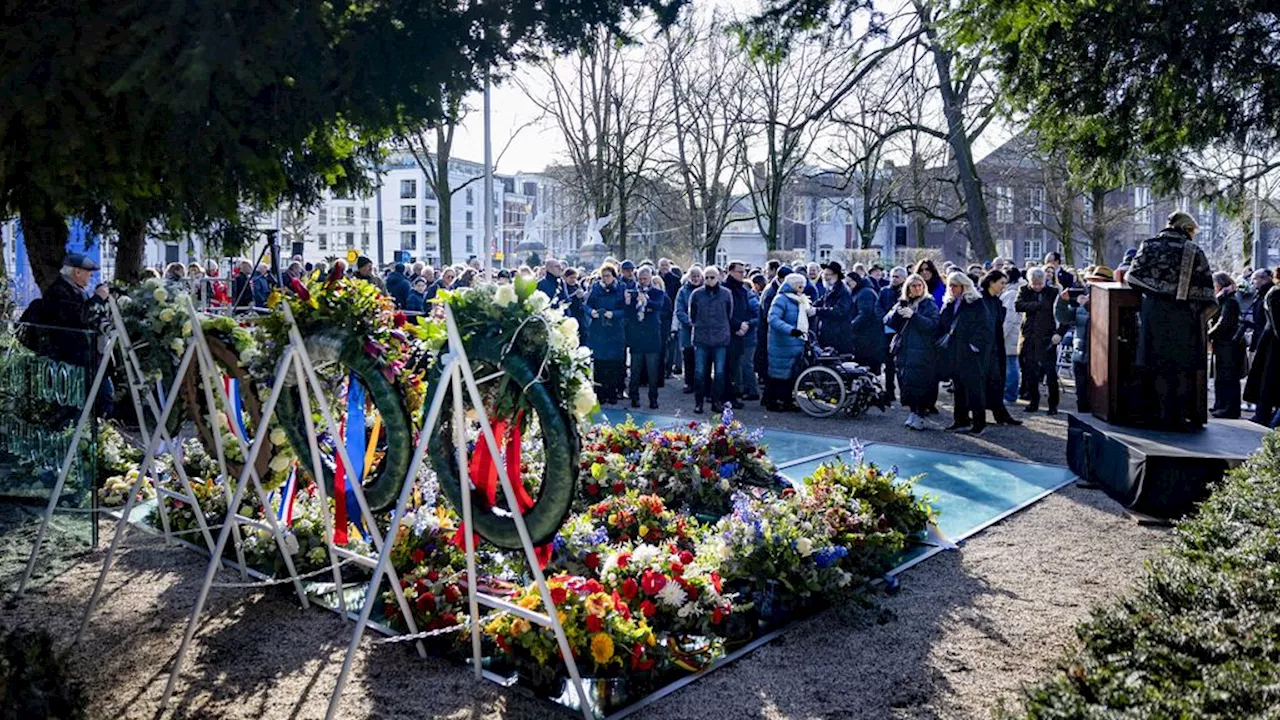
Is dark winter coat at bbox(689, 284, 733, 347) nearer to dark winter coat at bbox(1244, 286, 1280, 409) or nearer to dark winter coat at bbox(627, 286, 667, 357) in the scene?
dark winter coat at bbox(627, 286, 667, 357)

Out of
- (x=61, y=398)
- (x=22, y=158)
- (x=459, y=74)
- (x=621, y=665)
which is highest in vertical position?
(x=459, y=74)

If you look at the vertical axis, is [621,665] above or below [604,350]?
below

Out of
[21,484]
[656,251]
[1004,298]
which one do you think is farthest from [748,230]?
[21,484]

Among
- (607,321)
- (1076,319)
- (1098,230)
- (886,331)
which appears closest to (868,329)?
(886,331)

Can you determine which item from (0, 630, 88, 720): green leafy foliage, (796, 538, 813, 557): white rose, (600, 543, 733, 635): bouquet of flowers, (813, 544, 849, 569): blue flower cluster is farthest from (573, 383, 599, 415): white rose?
(0, 630, 88, 720): green leafy foliage

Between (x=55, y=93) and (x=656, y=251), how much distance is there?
49021mm

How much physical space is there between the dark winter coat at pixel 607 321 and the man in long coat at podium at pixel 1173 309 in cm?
641

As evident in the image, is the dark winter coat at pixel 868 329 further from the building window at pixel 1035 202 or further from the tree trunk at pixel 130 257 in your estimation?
the building window at pixel 1035 202

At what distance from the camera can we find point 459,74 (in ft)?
12.4

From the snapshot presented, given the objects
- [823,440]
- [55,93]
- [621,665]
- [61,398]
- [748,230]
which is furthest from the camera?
[748,230]

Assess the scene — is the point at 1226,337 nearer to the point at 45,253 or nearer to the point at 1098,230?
the point at 45,253

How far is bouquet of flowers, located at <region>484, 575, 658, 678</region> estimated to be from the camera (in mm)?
4703

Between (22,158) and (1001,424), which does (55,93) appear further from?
(1001,424)

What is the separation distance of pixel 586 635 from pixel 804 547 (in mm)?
1537
